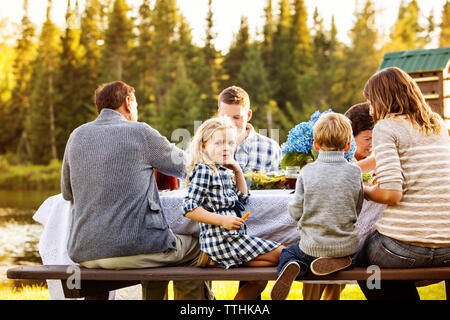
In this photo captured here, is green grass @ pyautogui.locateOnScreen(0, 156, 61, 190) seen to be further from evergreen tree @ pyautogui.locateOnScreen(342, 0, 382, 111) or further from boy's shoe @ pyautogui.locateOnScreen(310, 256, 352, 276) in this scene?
boy's shoe @ pyautogui.locateOnScreen(310, 256, 352, 276)

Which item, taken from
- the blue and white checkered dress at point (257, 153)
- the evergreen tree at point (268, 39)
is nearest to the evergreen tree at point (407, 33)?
the evergreen tree at point (268, 39)

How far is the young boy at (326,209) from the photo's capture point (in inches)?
105

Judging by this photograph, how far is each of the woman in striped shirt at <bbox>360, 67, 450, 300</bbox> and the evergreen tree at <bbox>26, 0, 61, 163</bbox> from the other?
31586mm

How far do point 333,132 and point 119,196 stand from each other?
1.03 metres

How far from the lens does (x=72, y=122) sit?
113 feet

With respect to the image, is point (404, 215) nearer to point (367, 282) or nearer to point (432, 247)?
point (432, 247)

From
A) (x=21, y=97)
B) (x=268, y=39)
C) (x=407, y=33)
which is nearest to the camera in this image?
(x=407, y=33)

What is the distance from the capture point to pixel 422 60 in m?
8.34

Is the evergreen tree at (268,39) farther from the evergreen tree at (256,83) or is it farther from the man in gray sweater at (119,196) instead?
the man in gray sweater at (119,196)

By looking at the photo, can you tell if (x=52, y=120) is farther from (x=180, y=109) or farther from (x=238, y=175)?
(x=238, y=175)

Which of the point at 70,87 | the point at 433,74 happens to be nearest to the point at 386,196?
the point at 433,74

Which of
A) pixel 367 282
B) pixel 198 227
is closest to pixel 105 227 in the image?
pixel 198 227

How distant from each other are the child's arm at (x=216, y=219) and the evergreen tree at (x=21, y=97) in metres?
32.9

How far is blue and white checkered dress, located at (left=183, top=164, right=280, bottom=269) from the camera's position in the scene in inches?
112
